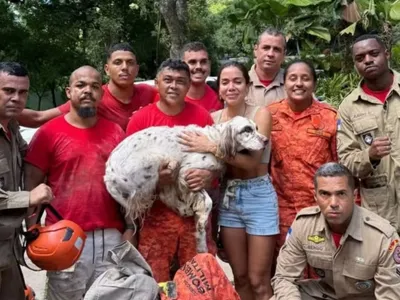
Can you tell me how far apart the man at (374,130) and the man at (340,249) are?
20.2 inches

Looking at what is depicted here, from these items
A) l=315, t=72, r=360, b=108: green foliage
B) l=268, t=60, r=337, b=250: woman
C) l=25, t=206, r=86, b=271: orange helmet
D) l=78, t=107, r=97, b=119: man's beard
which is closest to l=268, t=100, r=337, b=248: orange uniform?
l=268, t=60, r=337, b=250: woman

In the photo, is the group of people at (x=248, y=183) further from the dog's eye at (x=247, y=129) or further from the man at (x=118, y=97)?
the dog's eye at (x=247, y=129)

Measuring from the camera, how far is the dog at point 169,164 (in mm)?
4078

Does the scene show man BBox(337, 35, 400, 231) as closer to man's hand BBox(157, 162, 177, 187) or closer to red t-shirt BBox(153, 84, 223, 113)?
red t-shirt BBox(153, 84, 223, 113)

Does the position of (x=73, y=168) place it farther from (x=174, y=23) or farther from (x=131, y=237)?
(x=174, y=23)

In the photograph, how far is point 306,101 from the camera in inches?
183

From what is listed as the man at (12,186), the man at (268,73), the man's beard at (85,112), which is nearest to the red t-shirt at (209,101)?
the man at (268,73)

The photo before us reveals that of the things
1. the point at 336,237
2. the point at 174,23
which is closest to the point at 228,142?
the point at 336,237

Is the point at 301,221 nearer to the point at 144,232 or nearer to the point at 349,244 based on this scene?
the point at 349,244

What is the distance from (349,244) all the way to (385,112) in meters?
1.16

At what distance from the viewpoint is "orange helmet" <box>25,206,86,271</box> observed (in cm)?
382

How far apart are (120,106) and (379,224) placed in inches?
90.9

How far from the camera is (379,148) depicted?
4207 millimetres

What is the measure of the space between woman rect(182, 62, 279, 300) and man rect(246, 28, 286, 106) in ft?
2.01
